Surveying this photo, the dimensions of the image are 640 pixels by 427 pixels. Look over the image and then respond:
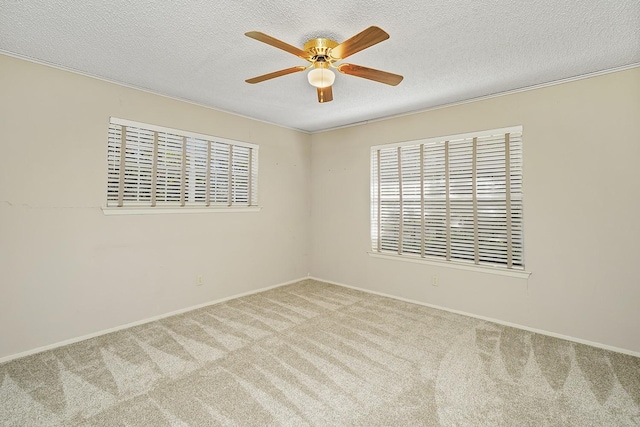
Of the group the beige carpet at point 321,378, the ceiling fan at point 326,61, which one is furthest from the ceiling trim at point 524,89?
the beige carpet at point 321,378

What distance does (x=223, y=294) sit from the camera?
3.90 metres

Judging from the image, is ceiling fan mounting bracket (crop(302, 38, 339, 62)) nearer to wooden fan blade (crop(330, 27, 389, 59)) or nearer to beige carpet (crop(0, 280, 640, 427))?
wooden fan blade (crop(330, 27, 389, 59))

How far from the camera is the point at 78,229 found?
2762 mm

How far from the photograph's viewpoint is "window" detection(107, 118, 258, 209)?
3023 mm

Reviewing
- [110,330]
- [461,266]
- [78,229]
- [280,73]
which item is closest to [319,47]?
[280,73]

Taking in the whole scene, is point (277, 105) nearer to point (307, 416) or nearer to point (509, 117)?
point (509, 117)

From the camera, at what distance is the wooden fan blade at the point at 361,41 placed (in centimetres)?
161

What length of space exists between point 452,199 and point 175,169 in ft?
10.9

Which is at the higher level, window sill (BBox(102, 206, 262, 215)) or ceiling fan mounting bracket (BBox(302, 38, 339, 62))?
ceiling fan mounting bracket (BBox(302, 38, 339, 62))

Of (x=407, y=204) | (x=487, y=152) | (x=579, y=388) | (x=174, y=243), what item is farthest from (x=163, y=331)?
(x=487, y=152)

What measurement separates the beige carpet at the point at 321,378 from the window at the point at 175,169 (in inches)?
55.8

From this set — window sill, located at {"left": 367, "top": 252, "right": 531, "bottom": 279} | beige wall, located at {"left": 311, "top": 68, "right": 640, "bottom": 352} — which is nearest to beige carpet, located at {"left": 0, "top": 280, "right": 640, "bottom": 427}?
beige wall, located at {"left": 311, "top": 68, "right": 640, "bottom": 352}

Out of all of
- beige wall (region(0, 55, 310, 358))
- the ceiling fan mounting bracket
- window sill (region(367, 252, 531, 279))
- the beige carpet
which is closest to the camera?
the beige carpet

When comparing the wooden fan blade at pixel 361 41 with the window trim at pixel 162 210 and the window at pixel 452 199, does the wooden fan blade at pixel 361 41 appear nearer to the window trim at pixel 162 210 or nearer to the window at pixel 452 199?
the window at pixel 452 199
